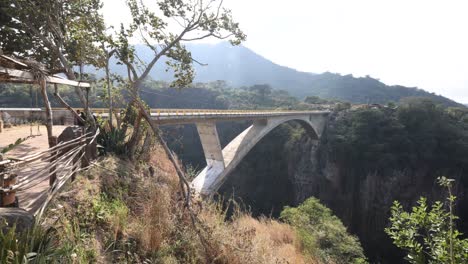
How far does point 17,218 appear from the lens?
2.20m

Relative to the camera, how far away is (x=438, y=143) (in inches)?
1266

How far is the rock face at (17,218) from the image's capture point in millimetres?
2189

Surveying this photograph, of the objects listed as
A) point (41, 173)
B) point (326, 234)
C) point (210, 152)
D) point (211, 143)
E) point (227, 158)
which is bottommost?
point (326, 234)

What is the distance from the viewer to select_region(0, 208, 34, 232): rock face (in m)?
2.19

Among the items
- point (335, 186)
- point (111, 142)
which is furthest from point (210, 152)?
point (335, 186)

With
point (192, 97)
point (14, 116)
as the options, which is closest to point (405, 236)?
point (14, 116)

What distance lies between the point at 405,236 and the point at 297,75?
7164 inches

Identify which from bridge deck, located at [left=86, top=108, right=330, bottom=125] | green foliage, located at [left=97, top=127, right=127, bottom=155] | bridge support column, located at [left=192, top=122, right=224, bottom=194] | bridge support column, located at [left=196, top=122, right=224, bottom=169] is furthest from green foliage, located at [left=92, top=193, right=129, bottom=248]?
bridge support column, located at [left=196, top=122, right=224, bottom=169]

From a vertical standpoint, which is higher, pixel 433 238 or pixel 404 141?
pixel 433 238

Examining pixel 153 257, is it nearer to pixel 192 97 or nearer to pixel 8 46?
pixel 8 46

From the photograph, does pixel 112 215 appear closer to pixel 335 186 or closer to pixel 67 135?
pixel 67 135

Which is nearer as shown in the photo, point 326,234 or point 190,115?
point 326,234

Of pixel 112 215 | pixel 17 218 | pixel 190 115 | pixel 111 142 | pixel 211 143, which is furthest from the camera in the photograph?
pixel 211 143

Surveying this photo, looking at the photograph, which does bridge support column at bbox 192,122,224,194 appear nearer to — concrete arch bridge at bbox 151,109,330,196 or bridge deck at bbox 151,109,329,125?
concrete arch bridge at bbox 151,109,330,196
